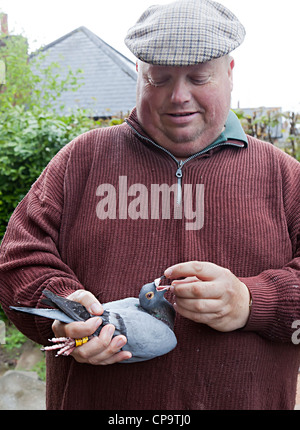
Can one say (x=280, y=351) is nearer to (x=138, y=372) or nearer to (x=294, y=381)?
(x=294, y=381)

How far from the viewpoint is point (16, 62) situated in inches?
293

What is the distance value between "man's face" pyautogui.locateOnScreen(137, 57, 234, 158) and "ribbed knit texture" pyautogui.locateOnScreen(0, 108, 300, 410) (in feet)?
0.30

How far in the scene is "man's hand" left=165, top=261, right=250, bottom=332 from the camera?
1.41 meters

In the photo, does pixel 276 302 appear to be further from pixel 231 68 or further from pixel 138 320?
pixel 231 68

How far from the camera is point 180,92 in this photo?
160 centimetres

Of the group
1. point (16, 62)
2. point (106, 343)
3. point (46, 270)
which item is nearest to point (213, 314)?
point (106, 343)

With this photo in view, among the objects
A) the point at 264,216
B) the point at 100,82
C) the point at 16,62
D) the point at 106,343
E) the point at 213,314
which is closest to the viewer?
the point at 106,343

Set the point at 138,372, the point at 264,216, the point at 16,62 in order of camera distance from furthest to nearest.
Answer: the point at 16,62, the point at 264,216, the point at 138,372

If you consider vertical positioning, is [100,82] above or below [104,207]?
above

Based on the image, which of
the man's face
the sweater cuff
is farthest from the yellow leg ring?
the man's face

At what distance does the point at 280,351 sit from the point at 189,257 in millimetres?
520

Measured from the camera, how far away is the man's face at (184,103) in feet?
5.28

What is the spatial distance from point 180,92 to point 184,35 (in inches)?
7.8

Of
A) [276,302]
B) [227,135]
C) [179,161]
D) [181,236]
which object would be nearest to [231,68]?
[227,135]
